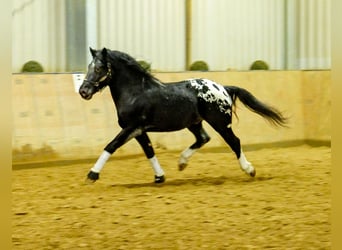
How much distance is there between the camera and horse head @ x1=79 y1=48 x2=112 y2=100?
6.99m

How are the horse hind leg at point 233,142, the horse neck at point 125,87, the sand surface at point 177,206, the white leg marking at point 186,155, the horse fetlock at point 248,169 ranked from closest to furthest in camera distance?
the sand surface at point 177,206
the horse neck at point 125,87
the horse hind leg at point 233,142
the horse fetlock at point 248,169
the white leg marking at point 186,155

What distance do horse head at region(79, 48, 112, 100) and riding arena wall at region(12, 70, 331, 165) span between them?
4.23 feet

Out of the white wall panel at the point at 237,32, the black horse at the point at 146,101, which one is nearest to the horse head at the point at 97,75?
the black horse at the point at 146,101

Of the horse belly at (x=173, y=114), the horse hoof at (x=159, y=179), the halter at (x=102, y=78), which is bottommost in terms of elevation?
the horse hoof at (x=159, y=179)

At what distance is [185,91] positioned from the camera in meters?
7.30

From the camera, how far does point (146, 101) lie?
7.12 metres

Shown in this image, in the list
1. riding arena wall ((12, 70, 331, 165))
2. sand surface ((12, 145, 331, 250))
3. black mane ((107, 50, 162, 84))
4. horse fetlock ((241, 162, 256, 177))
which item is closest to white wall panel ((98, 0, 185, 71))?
riding arena wall ((12, 70, 331, 165))

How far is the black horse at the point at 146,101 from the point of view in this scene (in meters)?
7.01

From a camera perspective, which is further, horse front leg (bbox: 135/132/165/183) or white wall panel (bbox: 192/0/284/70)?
white wall panel (bbox: 192/0/284/70)

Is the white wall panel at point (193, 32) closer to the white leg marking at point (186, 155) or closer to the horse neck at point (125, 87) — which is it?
the horse neck at point (125, 87)

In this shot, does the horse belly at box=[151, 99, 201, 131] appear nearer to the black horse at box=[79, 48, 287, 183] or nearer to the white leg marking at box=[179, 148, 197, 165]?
the black horse at box=[79, 48, 287, 183]

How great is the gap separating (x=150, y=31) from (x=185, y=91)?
4398mm

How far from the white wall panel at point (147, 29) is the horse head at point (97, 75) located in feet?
12.6

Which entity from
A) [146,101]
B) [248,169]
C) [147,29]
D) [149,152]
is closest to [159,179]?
[149,152]
